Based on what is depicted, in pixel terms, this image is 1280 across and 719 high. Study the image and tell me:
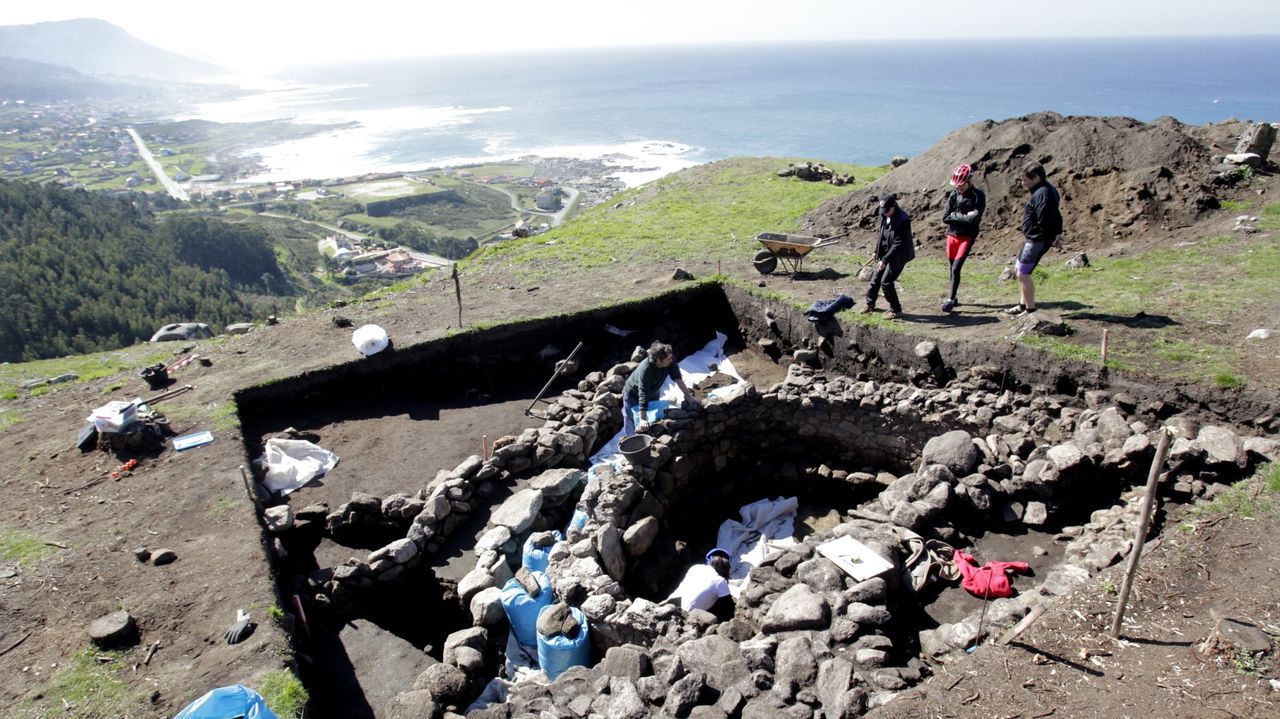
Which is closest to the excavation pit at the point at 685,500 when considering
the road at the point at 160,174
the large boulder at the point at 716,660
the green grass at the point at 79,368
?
the large boulder at the point at 716,660

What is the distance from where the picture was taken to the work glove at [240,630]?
19.2 feet

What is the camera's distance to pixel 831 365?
11.4 m

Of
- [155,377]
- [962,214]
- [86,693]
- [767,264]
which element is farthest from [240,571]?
[767,264]

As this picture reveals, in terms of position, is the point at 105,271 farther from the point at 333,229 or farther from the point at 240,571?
the point at 240,571

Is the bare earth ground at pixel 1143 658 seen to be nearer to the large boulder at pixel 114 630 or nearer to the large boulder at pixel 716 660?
the large boulder at pixel 716 660

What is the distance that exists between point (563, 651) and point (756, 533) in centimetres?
374

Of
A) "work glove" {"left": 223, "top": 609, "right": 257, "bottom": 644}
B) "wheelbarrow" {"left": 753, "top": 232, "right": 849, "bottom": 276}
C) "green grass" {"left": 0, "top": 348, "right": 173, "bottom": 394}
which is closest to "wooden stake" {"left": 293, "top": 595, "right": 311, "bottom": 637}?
"work glove" {"left": 223, "top": 609, "right": 257, "bottom": 644}

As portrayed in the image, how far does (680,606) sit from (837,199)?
1372 cm

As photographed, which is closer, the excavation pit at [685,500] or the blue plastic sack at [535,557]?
the excavation pit at [685,500]

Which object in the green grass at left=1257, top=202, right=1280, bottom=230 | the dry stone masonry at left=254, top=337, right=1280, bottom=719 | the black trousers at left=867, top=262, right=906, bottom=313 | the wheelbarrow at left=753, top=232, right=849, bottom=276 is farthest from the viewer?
the wheelbarrow at left=753, top=232, right=849, bottom=276

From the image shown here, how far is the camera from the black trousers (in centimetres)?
1040

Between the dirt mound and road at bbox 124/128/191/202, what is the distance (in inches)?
3662

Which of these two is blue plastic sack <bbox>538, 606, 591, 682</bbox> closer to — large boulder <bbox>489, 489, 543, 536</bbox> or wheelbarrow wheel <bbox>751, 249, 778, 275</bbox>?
large boulder <bbox>489, 489, 543, 536</bbox>

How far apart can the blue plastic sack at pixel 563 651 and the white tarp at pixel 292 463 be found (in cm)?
492
